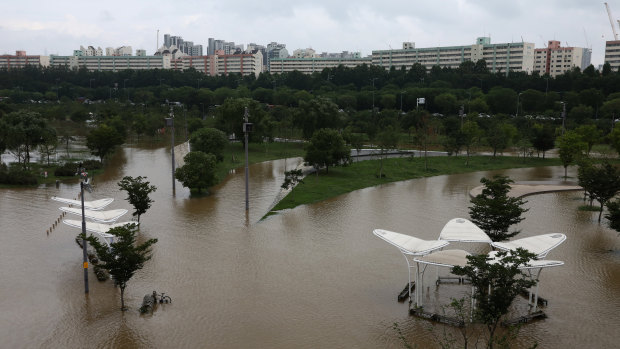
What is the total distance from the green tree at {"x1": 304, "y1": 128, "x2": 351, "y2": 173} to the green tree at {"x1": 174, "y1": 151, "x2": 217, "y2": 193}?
9.30 metres

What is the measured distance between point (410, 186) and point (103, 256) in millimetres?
26601

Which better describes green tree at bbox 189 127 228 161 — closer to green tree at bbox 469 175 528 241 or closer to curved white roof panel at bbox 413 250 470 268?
green tree at bbox 469 175 528 241

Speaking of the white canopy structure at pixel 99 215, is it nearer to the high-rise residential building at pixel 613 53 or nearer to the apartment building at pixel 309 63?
the high-rise residential building at pixel 613 53

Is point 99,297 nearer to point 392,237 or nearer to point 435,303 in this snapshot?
point 392,237

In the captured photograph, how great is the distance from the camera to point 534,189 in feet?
121

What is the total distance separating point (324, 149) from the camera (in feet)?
135

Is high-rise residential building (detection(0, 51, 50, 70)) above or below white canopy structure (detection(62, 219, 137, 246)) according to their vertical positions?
above

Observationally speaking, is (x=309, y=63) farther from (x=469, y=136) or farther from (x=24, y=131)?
(x=24, y=131)

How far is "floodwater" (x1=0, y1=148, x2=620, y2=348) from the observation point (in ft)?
48.9

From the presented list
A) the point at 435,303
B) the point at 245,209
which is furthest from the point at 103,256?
the point at 245,209

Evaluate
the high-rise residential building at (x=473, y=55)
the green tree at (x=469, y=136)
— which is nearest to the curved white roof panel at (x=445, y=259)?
the green tree at (x=469, y=136)

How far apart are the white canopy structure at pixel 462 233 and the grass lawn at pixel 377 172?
12.4m

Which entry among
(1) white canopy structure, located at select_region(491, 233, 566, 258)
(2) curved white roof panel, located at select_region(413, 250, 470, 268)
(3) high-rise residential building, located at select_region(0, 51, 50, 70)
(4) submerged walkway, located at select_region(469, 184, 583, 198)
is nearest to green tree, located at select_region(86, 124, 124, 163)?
(4) submerged walkway, located at select_region(469, 184, 583, 198)

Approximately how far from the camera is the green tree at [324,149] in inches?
1612
